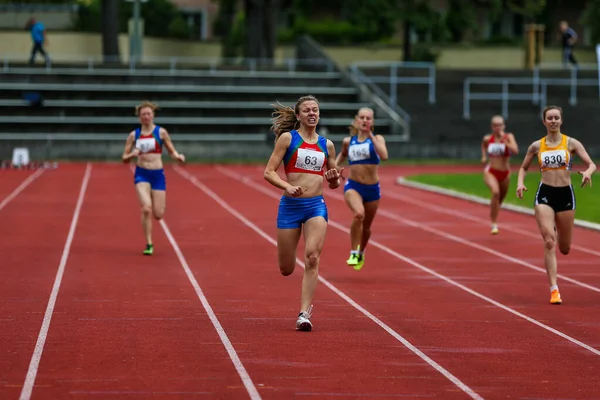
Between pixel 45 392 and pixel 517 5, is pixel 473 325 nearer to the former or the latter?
pixel 45 392

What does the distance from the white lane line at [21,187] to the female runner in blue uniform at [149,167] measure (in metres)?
8.17

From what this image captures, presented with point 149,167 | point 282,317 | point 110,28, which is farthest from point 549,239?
point 110,28

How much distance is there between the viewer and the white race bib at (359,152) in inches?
651

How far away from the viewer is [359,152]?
54.4ft

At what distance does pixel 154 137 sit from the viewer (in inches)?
728

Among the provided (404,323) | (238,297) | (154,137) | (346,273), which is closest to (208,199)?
(154,137)

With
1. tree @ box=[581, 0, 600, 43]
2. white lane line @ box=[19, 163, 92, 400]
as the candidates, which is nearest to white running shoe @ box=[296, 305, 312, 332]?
white lane line @ box=[19, 163, 92, 400]

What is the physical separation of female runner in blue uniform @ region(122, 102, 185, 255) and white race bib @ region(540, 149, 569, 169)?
5.91 meters

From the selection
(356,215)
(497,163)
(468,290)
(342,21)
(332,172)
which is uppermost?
(342,21)

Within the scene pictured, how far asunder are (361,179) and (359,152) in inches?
13.2

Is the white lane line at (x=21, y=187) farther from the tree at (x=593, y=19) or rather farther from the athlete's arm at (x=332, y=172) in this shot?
the tree at (x=593, y=19)

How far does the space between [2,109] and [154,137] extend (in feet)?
96.7

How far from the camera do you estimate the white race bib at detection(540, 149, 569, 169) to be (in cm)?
1401

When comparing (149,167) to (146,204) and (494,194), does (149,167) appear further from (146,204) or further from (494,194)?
(494,194)
